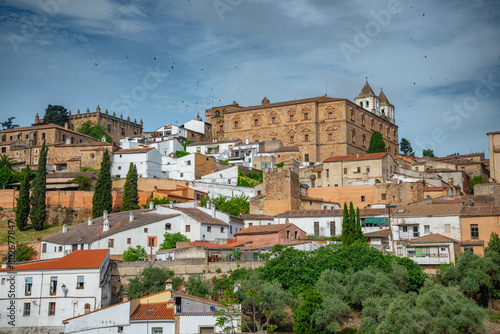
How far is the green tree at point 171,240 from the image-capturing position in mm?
45844

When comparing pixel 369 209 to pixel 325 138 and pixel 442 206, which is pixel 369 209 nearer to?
pixel 442 206

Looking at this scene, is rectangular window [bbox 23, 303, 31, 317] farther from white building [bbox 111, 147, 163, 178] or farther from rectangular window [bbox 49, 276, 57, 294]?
white building [bbox 111, 147, 163, 178]

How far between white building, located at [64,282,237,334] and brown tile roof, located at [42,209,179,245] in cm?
1288

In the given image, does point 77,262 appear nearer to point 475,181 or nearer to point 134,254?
point 134,254

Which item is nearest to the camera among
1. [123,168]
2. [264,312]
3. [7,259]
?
[264,312]

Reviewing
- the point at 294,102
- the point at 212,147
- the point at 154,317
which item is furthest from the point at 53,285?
the point at 294,102

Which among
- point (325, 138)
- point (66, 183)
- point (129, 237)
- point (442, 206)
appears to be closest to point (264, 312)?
point (129, 237)

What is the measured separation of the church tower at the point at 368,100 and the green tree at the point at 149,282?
76.5 metres

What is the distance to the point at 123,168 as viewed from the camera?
7131 centimetres

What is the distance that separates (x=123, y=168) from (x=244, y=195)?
54.1 ft

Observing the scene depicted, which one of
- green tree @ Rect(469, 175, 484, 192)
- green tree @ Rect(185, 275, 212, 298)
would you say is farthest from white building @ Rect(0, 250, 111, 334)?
green tree @ Rect(469, 175, 484, 192)

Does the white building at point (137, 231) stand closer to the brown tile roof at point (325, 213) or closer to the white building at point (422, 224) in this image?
the brown tile roof at point (325, 213)

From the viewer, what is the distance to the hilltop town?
33.6 metres

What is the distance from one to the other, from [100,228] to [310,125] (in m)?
46.9
